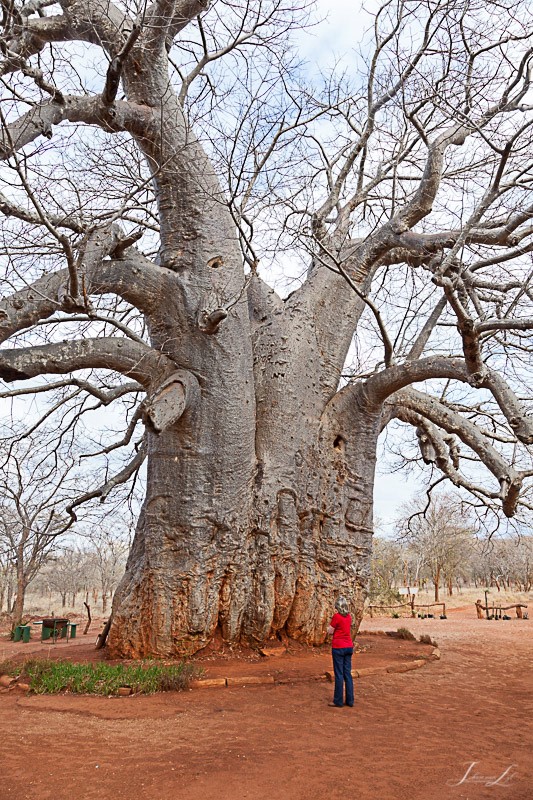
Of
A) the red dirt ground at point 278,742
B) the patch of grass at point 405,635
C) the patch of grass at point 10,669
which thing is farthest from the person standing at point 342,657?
the patch of grass at point 405,635

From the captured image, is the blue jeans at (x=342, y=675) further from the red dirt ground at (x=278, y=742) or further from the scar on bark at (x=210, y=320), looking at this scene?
the scar on bark at (x=210, y=320)

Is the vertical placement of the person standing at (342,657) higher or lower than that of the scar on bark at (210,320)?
lower

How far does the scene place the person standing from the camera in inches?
171

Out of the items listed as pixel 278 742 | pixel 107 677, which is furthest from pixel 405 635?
pixel 278 742

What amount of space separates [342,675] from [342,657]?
12 centimetres

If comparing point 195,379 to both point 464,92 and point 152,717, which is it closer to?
point 152,717

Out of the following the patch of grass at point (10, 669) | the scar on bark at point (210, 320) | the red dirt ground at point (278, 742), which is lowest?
the red dirt ground at point (278, 742)

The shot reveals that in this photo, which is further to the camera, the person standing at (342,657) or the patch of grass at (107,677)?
the patch of grass at (107,677)

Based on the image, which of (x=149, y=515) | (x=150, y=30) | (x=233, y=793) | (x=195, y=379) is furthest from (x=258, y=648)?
(x=150, y=30)

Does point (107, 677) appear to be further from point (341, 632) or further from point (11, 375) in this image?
point (11, 375)

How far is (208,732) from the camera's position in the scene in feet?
11.8

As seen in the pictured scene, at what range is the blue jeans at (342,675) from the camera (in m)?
4.33

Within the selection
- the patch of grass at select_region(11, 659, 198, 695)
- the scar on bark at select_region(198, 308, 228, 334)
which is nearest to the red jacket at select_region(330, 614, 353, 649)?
the patch of grass at select_region(11, 659, 198, 695)

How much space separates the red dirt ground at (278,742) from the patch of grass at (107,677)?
0.50ft
